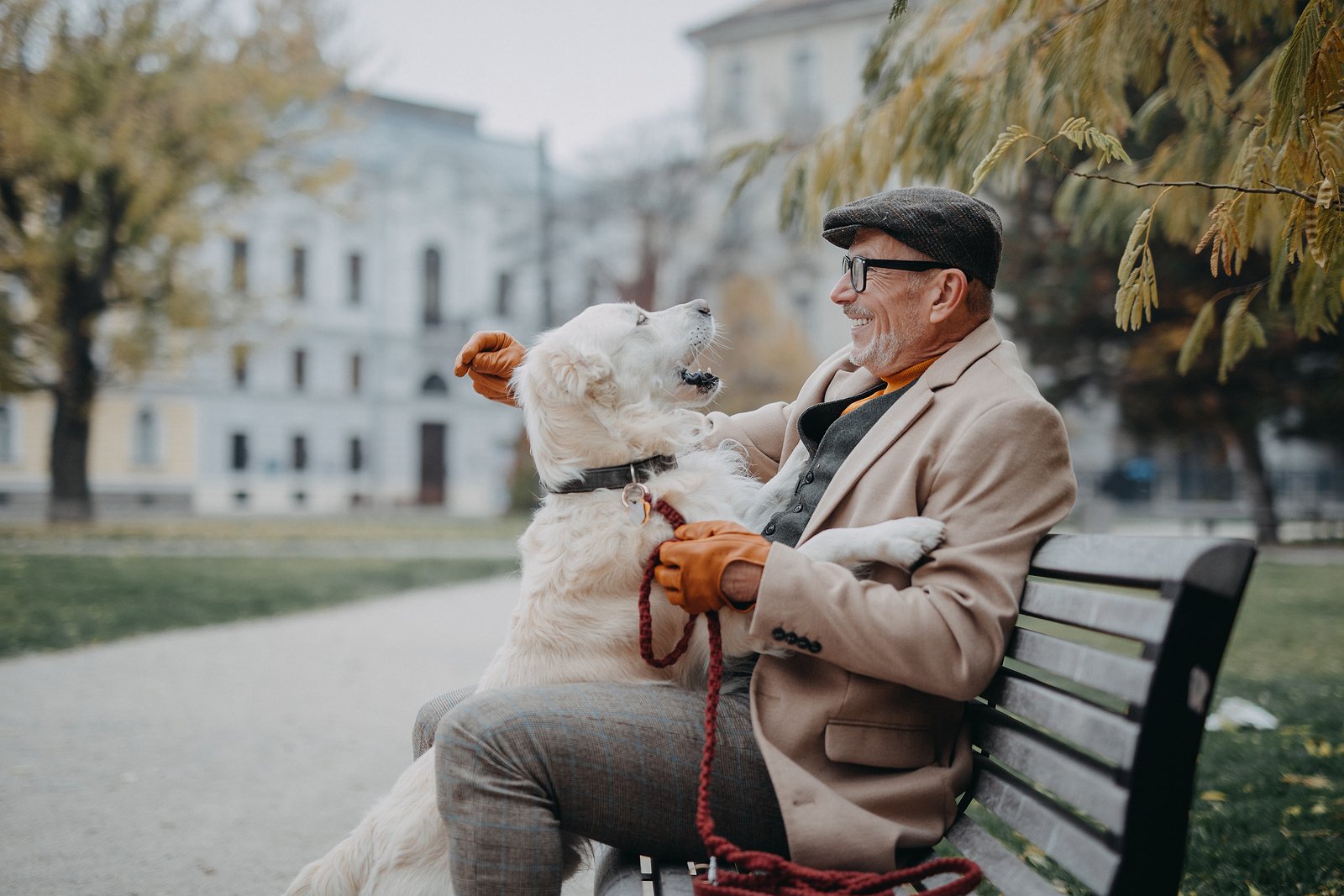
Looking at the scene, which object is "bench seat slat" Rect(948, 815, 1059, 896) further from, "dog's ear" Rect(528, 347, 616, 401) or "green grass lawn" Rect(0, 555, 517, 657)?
"green grass lawn" Rect(0, 555, 517, 657)

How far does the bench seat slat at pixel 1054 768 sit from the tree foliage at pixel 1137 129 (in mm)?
1064

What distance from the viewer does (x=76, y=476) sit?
21.1 metres

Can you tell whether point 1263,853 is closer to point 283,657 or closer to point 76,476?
point 283,657

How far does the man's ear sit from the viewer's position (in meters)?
2.35

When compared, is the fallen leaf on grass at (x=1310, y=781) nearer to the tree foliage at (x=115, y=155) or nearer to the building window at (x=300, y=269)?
the tree foliage at (x=115, y=155)

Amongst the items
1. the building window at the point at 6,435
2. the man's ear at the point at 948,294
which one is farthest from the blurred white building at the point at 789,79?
the man's ear at the point at 948,294

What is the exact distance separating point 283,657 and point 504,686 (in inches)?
243

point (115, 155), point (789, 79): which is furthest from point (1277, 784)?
point (789, 79)

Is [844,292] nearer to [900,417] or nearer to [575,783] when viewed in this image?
[900,417]

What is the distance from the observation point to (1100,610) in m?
1.79

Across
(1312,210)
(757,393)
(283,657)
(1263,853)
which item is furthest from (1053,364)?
(1312,210)

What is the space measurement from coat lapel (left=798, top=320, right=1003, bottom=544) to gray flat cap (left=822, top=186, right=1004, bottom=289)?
155 mm

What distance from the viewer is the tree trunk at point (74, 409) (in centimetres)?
1994

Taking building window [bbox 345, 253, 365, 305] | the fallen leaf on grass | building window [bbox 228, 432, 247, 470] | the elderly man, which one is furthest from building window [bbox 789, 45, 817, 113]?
the elderly man
